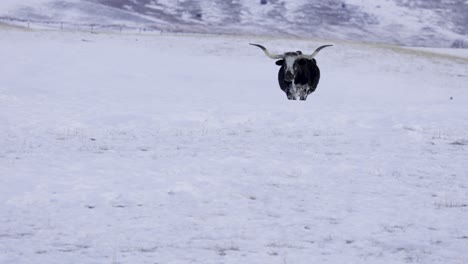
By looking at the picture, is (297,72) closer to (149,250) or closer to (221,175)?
(221,175)

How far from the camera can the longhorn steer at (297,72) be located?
17.1 m

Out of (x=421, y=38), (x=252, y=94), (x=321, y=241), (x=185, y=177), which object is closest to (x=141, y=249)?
(x=321, y=241)

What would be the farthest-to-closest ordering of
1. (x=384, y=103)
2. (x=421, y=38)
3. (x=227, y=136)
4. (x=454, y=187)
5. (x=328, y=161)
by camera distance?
(x=421, y=38) < (x=384, y=103) < (x=227, y=136) < (x=328, y=161) < (x=454, y=187)

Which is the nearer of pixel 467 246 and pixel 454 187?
pixel 467 246

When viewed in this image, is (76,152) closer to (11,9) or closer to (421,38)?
(11,9)

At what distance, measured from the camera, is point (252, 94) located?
22281mm

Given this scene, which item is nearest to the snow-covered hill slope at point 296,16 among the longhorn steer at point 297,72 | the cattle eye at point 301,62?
the longhorn steer at point 297,72

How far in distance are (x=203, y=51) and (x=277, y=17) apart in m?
112

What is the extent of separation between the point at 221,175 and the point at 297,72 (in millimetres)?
8131

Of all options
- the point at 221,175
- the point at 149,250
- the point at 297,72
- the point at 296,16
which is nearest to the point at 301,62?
the point at 297,72

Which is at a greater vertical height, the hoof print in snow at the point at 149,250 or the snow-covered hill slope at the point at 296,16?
the snow-covered hill slope at the point at 296,16

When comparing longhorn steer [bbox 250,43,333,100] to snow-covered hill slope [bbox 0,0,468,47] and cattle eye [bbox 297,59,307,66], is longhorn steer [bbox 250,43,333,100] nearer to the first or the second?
cattle eye [bbox 297,59,307,66]

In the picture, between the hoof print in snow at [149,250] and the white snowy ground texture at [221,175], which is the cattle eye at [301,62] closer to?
the white snowy ground texture at [221,175]

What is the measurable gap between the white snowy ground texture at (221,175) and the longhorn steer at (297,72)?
539 millimetres
